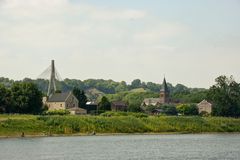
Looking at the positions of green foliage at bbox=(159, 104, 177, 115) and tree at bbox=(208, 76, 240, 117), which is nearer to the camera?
tree at bbox=(208, 76, 240, 117)

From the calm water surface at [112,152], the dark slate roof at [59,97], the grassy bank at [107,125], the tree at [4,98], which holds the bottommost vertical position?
the calm water surface at [112,152]

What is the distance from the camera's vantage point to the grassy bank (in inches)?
4023

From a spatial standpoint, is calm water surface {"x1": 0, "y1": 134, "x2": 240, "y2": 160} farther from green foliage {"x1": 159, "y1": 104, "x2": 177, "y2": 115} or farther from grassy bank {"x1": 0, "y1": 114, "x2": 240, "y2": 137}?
green foliage {"x1": 159, "y1": 104, "x2": 177, "y2": 115}

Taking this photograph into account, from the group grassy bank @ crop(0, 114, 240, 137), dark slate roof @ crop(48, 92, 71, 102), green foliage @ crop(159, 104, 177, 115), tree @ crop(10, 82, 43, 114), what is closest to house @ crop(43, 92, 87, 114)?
dark slate roof @ crop(48, 92, 71, 102)

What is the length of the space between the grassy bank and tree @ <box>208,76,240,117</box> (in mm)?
17851

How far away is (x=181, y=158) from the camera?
61.7m

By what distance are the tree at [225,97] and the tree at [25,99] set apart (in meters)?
47.1

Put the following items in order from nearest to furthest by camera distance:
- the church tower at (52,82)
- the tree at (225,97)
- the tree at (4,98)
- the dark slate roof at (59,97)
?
the tree at (4,98) < the tree at (225,97) < the dark slate roof at (59,97) < the church tower at (52,82)

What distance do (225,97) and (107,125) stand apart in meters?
50.3

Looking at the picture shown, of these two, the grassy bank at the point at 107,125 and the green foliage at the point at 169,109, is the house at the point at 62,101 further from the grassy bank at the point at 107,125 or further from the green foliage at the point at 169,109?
the grassy bank at the point at 107,125

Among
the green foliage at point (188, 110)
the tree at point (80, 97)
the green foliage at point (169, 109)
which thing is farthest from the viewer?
the green foliage at point (169, 109)

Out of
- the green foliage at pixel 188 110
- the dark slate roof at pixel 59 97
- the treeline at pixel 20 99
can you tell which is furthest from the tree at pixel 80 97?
the treeline at pixel 20 99

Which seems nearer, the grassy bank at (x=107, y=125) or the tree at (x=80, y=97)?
the grassy bank at (x=107, y=125)

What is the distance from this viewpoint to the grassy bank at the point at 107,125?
10219cm
